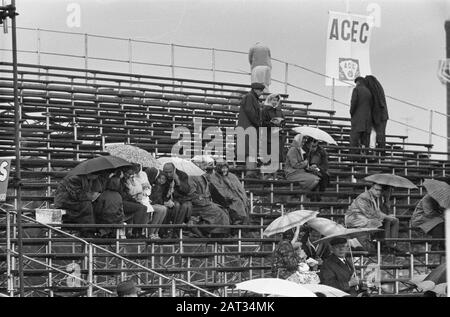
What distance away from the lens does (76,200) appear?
1797 centimetres

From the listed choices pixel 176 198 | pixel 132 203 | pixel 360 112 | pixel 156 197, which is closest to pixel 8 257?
pixel 132 203

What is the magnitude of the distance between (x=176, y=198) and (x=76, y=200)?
1.85 metres

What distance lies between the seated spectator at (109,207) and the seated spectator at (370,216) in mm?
3324

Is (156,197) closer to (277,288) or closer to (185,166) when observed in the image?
(185,166)

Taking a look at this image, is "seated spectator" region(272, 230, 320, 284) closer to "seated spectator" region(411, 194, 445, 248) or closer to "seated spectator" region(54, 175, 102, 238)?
"seated spectator" region(54, 175, 102, 238)

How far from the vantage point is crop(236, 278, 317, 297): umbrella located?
1405 cm

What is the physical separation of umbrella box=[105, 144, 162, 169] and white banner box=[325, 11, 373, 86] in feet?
27.1

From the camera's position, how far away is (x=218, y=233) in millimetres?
19422

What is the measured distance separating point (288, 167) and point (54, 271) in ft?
18.0

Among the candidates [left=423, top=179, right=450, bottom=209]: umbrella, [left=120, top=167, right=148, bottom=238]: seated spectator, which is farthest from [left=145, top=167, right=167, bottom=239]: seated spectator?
[left=423, top=179, right=450, bottom=209]: umbrella

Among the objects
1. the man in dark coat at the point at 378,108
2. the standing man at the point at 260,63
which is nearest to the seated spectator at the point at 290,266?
the man in dark coat at the point at 378,108

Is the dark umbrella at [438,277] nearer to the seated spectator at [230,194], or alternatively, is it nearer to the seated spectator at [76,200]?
the seated spectator at [230,194]
